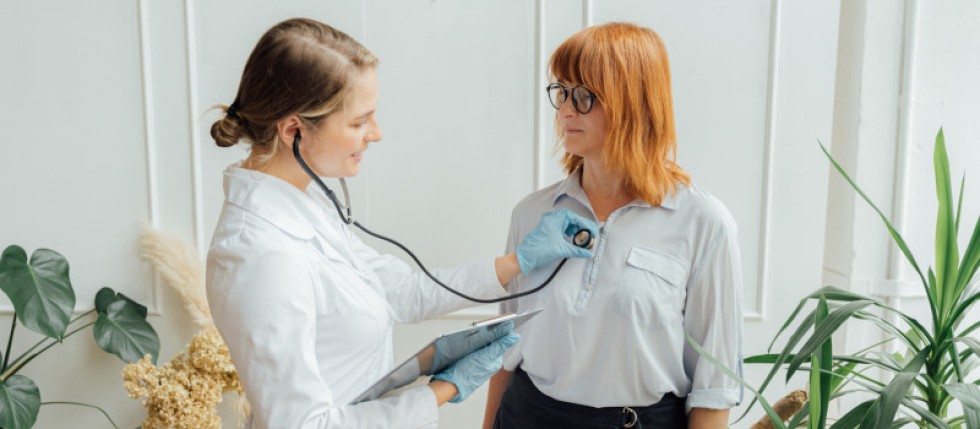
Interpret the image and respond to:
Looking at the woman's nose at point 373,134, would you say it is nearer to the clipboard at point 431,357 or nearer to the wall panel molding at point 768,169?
the clipboard at point 431,357

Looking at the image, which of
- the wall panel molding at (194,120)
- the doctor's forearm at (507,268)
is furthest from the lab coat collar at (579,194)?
the wall panel molding at (194,120)

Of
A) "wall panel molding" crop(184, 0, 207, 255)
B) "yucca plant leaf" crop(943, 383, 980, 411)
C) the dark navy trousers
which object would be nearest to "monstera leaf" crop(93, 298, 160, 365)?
"wall panel molding" crop(184, 0, 207, 255)

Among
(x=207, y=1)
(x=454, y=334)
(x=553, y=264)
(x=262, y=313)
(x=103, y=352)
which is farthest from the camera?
(x=103, y=352)

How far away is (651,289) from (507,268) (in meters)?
0.31

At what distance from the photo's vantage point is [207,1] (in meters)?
2.18

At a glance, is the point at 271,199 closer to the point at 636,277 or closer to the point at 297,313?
the point at 297,313

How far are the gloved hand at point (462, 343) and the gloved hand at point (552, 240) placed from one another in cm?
22

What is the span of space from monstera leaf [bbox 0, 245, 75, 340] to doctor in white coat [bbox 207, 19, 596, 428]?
962 millimetres

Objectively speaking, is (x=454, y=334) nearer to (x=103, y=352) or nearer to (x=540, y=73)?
(x=540, y=73)

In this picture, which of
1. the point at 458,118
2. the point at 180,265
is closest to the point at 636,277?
the point at 458,118

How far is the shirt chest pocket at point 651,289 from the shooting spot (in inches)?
58.2

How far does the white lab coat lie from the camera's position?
114 cm

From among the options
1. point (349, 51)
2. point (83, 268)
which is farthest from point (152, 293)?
point (349, 51)

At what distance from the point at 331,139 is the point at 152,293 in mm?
1306
